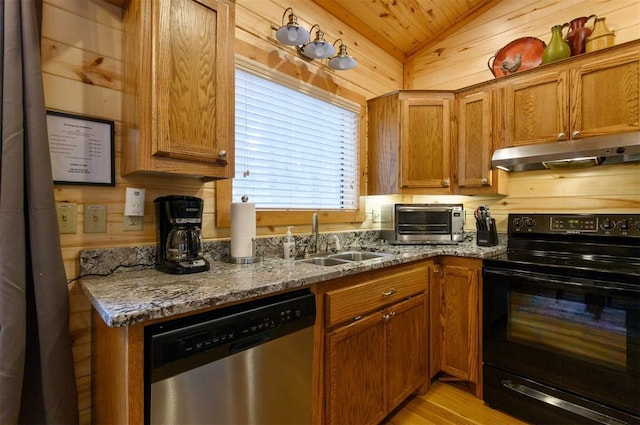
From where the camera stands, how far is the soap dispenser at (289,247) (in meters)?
1.87

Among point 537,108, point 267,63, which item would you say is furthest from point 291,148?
point 537,108

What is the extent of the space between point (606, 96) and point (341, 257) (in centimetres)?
193

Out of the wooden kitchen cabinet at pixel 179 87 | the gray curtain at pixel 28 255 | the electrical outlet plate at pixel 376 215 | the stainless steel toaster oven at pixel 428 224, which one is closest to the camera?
the gray curtain at pixel 28 255

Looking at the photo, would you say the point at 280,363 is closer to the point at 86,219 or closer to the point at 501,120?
the point at 86,219

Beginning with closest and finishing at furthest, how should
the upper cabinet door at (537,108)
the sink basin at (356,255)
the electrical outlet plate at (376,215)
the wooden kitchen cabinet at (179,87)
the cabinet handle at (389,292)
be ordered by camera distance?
the wooden kitchen cabinet at (179,87) → the cabinet handle at (389,292) → the upper cabinet door at (537,108) → the sink basin at (356,255) → the electrical outlet plate at (376,215)

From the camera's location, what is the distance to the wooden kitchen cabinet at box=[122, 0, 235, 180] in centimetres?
123

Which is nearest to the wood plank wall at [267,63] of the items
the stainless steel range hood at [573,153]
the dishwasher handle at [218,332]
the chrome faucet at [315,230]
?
the stainless steel range hood at [573,153]

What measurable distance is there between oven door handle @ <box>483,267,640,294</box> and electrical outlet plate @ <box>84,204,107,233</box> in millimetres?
2127

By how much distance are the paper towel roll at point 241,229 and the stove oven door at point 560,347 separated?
1508 mm

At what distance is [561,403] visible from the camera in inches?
67.6

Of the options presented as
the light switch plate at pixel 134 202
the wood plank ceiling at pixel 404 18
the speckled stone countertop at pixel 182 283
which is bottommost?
the speckled stone countertop at pixel 182 283

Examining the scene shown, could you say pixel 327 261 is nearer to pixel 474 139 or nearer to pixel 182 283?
pixel 182 283

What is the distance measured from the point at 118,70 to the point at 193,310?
115 cm

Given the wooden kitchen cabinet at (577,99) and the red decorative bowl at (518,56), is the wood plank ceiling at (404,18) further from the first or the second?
the wooden kitchen cabinet at (577,99)
